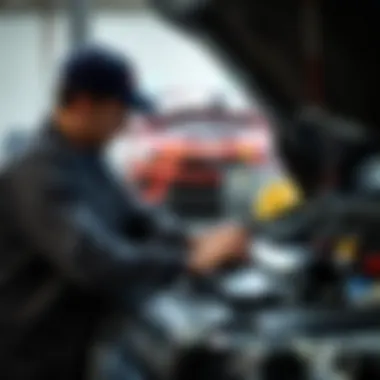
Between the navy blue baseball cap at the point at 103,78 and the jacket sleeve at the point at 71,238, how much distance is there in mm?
165

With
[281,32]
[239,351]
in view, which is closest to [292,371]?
[239,351]

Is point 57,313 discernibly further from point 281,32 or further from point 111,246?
point 281,32

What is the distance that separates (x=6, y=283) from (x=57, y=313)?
0.34 ft

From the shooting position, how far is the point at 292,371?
84.4 inches

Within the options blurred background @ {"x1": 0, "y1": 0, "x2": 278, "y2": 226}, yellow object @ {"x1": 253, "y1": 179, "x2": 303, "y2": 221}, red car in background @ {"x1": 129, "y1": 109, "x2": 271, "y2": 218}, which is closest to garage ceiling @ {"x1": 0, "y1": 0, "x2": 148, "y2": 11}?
blurred background @ {"x1": 0, "y1": 0, "x2": 278, "y2": 226}

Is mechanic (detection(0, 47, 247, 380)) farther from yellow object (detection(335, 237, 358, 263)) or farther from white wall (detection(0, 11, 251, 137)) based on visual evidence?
white wall (detection(0, 11, 251, 137))

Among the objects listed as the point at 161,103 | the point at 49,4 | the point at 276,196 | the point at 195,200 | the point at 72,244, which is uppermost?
the point at 49,4

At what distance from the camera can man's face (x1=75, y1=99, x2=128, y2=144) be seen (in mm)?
2477

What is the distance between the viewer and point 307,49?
2.70m

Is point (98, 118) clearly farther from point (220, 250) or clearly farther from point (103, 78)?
point (220, 250)

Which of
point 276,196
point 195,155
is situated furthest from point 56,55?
point 276,196

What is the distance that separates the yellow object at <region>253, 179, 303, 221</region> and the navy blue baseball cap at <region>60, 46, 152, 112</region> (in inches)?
22.9

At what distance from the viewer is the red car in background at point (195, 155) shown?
4.54 meters

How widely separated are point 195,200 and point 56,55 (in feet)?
2.28
